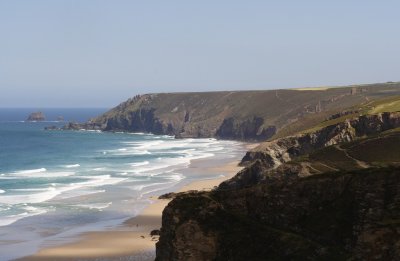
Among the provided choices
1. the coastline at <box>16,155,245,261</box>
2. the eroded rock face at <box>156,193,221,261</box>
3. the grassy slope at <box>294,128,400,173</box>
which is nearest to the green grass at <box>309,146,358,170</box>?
the grassy slope at <box>294,128,400,173</box>

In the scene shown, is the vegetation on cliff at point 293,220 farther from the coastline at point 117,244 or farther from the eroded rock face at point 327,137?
the eroded rock face at point 327,137

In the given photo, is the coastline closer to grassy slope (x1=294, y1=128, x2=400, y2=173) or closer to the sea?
the sea

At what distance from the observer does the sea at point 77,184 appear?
59375mm

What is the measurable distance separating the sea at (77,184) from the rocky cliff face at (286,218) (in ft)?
74.2

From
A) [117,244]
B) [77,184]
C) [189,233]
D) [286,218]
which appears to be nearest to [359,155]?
[117,244]

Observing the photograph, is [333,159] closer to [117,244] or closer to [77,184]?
[117,244]

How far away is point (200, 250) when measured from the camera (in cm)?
3109

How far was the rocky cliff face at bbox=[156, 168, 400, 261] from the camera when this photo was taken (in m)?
29.1

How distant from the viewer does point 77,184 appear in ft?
292

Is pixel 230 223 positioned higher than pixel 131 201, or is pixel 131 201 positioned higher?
pixel 230 223

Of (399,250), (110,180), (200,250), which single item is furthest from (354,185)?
(110,180)

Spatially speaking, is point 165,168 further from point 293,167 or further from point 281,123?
point 281,123

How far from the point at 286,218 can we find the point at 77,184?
6127 cm

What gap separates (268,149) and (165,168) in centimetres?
3136
